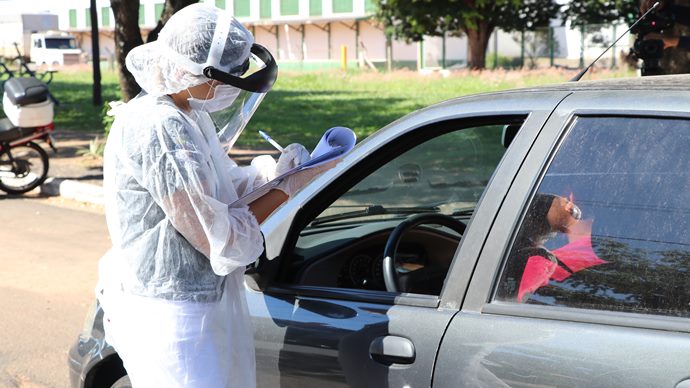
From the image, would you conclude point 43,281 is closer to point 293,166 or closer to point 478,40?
point 293,166

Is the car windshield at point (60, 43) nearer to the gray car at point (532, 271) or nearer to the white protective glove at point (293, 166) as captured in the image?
the gray car at point (532, 271)

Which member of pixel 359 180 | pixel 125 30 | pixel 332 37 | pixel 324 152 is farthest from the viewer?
pixel 332 37

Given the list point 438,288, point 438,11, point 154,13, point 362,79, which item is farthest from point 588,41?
point 438,288

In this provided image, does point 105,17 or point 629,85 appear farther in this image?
point 105,17

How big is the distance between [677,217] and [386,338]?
87 centimetres

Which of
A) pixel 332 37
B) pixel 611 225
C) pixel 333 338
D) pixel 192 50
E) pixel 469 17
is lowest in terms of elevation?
pixel 333 338

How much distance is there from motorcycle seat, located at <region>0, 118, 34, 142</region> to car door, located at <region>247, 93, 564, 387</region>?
8494 mm

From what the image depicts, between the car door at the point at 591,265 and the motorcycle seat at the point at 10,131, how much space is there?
9.61m

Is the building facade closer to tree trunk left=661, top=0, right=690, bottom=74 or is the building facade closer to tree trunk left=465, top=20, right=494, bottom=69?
tree trunk left=465, top=20, right=494, bottom=69

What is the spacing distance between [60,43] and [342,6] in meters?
16.5

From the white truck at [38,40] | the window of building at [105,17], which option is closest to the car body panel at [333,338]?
the white truck at [38,40]

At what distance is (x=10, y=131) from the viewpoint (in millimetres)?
11258

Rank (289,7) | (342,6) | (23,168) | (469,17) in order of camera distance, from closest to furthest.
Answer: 1. (23,168)
2. (469,17)
3. (342,6)
4. (289,7)

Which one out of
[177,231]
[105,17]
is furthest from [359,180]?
[105,17]
